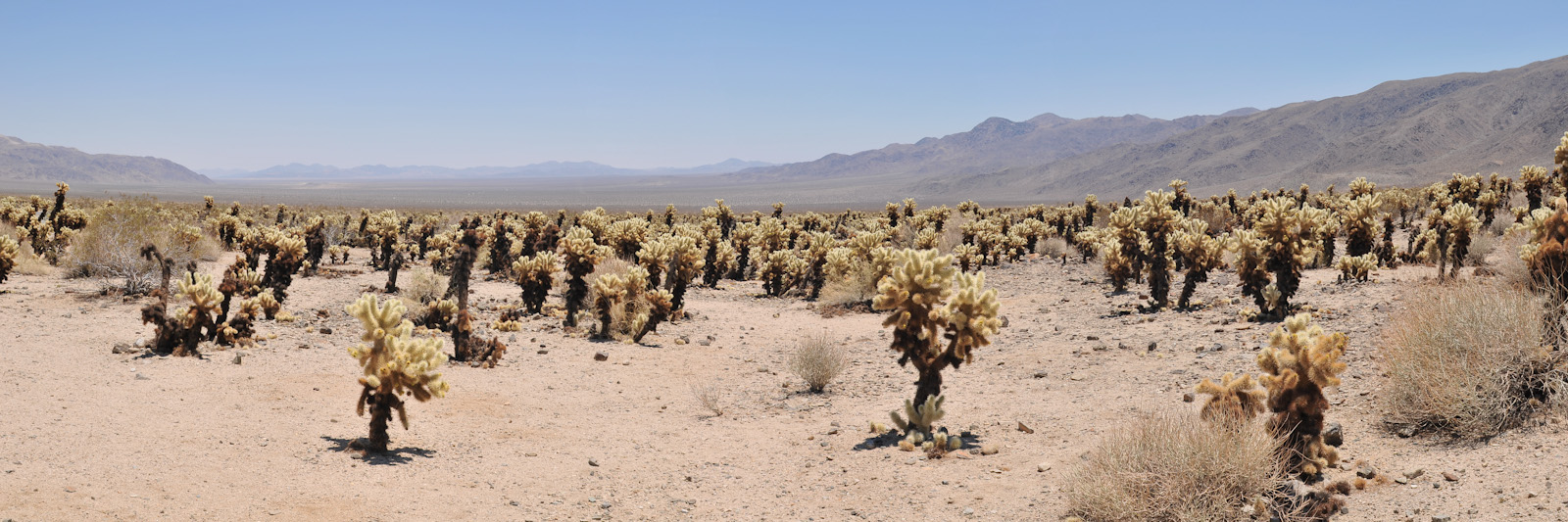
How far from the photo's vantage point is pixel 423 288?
16500 mm

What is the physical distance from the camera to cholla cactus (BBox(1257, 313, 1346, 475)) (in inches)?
224

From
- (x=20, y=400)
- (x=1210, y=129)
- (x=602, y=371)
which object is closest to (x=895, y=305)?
(x=602, y=371)

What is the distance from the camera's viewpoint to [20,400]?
→ 7.59 metres

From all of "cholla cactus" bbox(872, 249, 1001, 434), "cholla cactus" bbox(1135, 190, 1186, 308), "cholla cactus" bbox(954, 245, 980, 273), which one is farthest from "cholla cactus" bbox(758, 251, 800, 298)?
"cholla cactus" bbox(872, 249, 1001, 434)

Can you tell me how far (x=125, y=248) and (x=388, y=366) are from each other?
13.0 m

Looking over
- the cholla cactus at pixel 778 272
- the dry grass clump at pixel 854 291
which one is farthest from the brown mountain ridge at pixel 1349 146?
the dry grass clump at pixel 854 291

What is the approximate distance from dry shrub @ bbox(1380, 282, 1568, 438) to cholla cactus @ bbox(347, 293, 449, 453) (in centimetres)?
716

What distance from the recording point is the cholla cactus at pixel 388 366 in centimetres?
698

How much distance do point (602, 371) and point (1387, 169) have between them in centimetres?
10614

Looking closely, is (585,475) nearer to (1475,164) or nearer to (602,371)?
(602,371)

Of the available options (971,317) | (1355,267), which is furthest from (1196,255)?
(971,317)

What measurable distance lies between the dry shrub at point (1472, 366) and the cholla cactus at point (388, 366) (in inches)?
282

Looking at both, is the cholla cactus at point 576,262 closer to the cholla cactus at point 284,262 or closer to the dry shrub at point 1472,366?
the cholla cactus at point 284,262

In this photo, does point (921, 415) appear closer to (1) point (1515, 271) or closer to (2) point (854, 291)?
(1) point (1515, 271)
